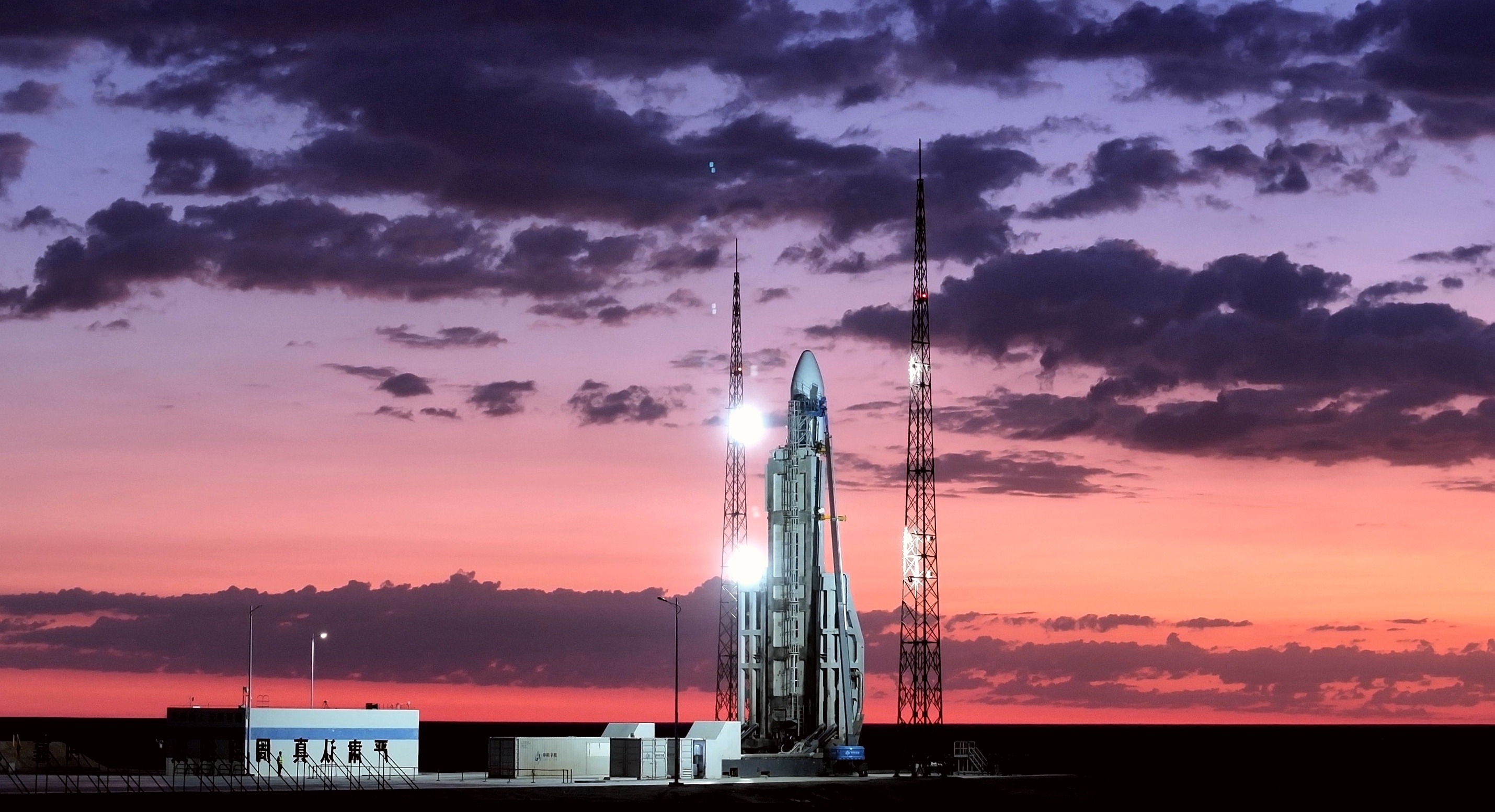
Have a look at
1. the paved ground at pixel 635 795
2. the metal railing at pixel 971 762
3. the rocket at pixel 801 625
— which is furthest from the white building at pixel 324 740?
the metal railing at pixel 971 762

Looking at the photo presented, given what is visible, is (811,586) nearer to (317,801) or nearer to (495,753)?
(495,753)

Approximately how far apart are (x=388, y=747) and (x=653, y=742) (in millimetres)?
16401

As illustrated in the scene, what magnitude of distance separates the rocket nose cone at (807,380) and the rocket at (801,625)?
35.6 inches

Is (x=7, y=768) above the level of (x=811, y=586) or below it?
below

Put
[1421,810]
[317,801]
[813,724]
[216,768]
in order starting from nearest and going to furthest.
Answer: [317,801] → [216,768] → [813,724] → [1421,810]

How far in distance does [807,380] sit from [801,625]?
16.9 m

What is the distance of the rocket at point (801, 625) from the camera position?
129 metres

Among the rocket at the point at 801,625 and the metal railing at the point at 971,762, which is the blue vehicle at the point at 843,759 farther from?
the metal railing at the point at 971,762

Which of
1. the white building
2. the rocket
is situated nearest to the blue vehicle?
the rocket

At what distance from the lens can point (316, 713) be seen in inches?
4461

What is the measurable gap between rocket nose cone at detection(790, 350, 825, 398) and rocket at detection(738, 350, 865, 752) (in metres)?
0.90

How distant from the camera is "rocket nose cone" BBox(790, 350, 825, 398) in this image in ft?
436

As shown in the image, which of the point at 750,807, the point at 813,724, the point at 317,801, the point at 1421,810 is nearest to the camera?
the point at 317,801

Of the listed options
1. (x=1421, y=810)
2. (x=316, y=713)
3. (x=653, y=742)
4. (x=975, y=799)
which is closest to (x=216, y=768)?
(x=316, y=713)
